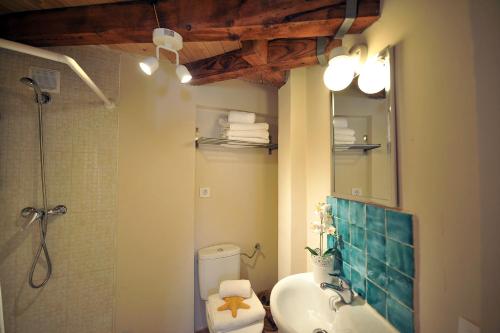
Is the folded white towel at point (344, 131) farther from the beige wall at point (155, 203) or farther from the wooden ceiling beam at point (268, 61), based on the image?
the beige wall at point (155, 203)

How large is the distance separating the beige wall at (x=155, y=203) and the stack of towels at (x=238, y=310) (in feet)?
0.96

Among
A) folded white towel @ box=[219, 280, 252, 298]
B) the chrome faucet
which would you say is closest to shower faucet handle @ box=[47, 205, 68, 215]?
folded white towel @ box=[219, 280, 252, 298]

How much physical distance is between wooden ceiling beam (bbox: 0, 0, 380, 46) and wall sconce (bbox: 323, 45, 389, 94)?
122 mm

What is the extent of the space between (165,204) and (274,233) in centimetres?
114

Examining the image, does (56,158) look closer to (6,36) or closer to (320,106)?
(6,36)

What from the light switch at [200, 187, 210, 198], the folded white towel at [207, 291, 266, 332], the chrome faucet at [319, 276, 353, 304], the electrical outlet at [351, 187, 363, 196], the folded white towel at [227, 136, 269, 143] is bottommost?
the folded white towel at [207, 291, 266, 332]

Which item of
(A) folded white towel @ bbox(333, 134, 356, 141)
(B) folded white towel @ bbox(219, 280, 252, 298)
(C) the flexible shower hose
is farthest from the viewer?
(B) folded white towel @ bbox(219, 280, 252, 298)

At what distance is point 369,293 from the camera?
2.80 ft

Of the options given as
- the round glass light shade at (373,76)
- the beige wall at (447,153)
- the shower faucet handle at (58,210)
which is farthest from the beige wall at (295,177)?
the shower faucet handle at (58,210)

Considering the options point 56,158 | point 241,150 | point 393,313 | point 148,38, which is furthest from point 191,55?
point 393,313

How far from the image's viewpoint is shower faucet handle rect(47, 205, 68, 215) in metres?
1.17

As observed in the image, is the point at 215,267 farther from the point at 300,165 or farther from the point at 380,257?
the point at 380,257

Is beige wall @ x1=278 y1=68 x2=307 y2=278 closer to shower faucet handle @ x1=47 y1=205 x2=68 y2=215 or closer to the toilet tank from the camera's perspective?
the toilet tank

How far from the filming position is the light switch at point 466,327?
51cm
